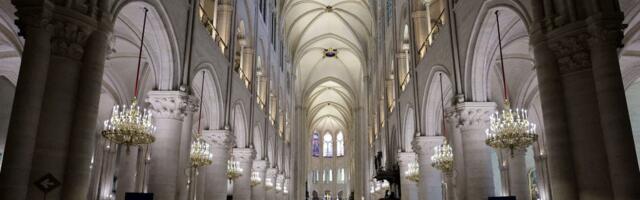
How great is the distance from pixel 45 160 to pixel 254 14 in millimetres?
16698

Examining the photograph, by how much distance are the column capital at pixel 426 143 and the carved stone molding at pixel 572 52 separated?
9972 millimetres

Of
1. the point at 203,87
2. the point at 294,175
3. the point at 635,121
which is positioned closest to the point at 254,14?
the point at 203,87

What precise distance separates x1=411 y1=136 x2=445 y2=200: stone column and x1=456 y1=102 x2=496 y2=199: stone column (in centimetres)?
489

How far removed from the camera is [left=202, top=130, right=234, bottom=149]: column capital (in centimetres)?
1672

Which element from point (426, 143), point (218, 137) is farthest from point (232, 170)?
point (426, 143)

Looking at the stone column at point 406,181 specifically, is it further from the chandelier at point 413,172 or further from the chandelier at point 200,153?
the chandelier at point 200,153

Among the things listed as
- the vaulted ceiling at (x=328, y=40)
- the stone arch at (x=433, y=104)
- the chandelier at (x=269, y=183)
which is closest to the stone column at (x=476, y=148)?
the stone arch at (x=433, y=104)

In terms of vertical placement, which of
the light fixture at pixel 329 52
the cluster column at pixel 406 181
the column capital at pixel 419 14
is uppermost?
the light fixture at pixel 329 52

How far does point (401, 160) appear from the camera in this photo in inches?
882

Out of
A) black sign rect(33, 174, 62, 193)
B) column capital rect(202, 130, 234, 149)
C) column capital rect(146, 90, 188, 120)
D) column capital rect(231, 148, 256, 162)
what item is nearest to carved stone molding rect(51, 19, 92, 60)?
black sign rect(33, 174, 62, 193)

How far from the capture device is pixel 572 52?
7.96 metres

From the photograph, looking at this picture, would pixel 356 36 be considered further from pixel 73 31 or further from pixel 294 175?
pixel 73 31

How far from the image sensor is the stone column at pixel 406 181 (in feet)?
72.9

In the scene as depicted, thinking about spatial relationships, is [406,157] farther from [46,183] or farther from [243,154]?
[46,183]
